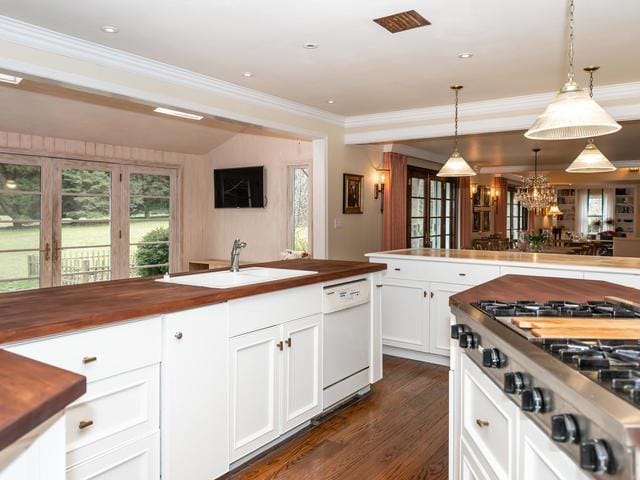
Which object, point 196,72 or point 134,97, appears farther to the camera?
point 196,72

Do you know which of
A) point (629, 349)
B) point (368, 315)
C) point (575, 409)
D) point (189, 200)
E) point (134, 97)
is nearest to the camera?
point (575, 409)

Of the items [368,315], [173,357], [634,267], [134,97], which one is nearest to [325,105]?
[134,97]

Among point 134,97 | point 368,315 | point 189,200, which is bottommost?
point 368,315

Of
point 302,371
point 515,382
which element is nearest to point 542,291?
point 515,382

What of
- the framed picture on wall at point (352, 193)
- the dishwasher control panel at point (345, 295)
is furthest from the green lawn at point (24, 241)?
the dishwasher control panel at point (345, 295)

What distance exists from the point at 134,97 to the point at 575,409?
3535 millimetres

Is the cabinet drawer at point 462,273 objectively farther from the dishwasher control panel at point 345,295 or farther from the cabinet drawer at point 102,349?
the cabinet drawer at point 102,349

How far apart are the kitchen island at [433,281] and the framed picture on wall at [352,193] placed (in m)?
1.44

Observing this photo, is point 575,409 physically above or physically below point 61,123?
below

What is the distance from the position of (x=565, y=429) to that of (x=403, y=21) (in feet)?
8.38

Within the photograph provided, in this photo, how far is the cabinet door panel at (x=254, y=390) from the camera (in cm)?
235

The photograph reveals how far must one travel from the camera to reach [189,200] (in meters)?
6.76

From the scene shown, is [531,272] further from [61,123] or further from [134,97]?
[61,123]

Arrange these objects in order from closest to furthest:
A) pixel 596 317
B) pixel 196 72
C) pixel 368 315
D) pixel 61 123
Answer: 1. pixel 596 317
2. pixel 368 315
3. pixel 196 72
4. pixel 61 123
